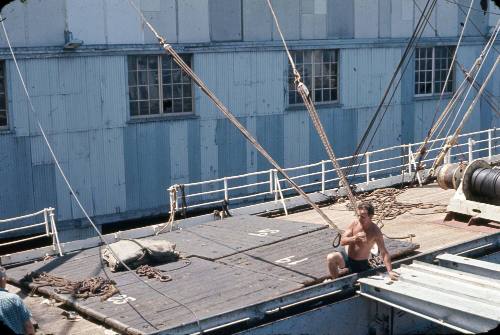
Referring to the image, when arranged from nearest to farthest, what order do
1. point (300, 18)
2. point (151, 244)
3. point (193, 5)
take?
point (151, 244) → point (193, 5) → point (300, 18)

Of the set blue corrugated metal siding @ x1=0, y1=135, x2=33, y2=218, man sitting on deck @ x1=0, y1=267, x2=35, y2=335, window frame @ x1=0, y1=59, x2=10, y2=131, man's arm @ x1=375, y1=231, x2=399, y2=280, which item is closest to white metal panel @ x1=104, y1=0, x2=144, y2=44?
window frame @ x1=0, y1=59, x2=10, y2=131

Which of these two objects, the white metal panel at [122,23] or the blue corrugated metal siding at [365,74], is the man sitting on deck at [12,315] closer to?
the white metal panel at [122,23]

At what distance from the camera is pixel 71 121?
2131 centimetres

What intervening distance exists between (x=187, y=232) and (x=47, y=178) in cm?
769

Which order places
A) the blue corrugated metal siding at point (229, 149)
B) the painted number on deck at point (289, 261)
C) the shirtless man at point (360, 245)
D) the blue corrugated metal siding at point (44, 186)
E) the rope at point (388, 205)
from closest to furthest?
the shirtless man at point (360, 245)
the painted number on deck at point (289, 261)
the rope at point (388, 205)
the blue corrugated metal siding at point (44, 186)
the blue corrugated metal siding at point (229, 149)

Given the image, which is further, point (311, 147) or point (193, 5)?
point (311, 147)

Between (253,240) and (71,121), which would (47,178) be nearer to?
(71,121)

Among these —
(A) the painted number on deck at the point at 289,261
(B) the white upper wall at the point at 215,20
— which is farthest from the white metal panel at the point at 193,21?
(A) the painted number on deck at the point at 289,261

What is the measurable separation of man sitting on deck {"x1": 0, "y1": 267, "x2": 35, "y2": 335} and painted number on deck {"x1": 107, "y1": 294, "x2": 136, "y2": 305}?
2712 mm

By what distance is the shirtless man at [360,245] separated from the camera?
1102 cm

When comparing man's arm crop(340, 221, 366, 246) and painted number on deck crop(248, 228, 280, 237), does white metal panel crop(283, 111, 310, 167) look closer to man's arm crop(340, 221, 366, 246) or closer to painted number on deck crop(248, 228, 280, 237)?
painted number on deck crop(248, 228, 280, 237)

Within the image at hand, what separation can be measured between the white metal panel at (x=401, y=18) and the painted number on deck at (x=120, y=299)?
64.0ft

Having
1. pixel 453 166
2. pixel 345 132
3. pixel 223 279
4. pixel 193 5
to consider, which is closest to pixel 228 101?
pixel 193 5

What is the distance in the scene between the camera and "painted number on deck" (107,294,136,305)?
35.4 feet
